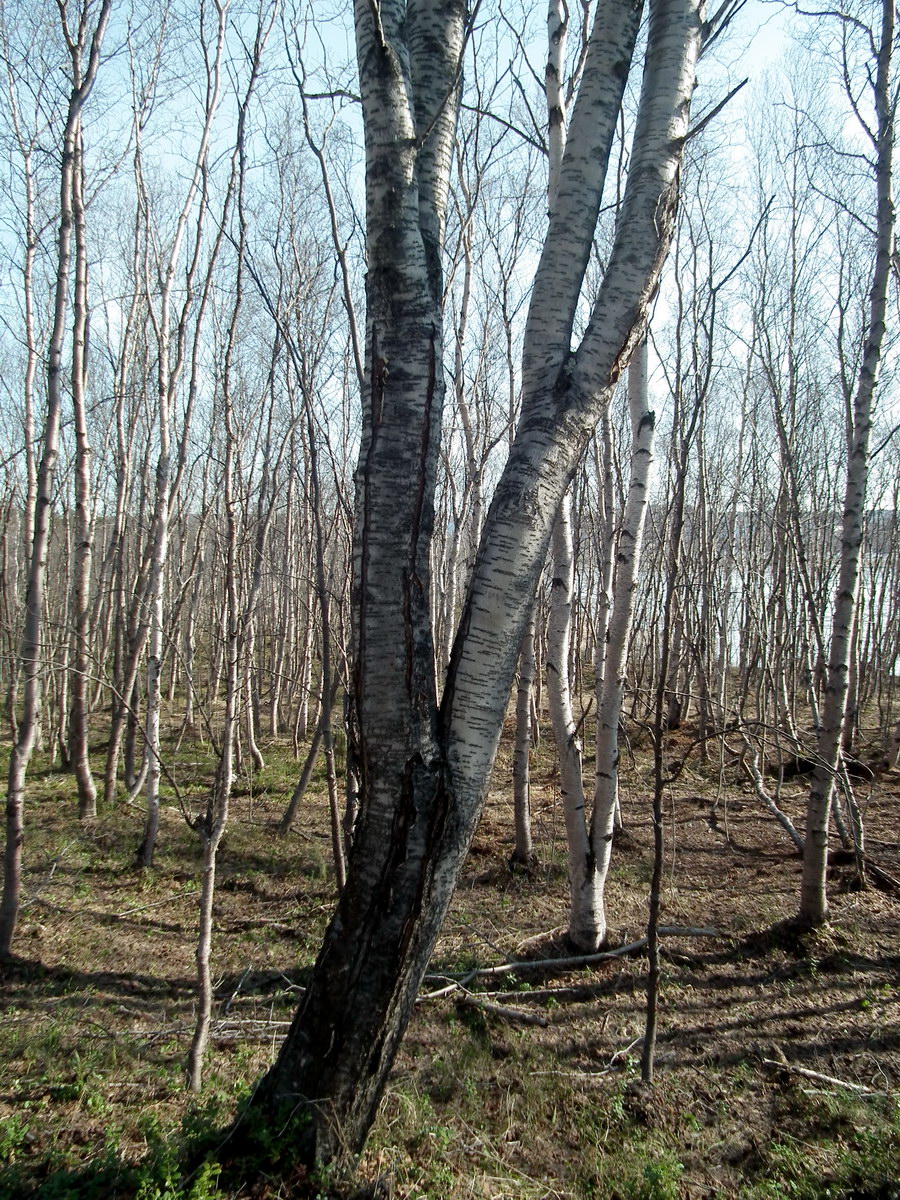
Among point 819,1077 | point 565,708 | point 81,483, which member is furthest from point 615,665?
point 81,483

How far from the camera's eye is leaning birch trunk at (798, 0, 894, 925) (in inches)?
182

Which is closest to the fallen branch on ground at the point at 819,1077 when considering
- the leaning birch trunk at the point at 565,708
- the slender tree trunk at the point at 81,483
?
the leaning birch trunk at the point at 565,708

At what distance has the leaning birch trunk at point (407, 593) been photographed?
77.8 inches

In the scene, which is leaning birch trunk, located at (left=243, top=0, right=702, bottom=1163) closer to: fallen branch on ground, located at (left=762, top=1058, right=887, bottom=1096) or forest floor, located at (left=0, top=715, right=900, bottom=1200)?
forest floor, located at (left=0, top=715, right=900, bottom=1200)

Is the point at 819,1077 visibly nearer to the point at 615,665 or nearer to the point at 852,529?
the point at 615,665

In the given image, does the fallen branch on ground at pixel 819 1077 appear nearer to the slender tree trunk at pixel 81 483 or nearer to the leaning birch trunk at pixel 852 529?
the leaning birch trunk at pixel 852 529

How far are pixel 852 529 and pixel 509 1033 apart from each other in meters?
4.09

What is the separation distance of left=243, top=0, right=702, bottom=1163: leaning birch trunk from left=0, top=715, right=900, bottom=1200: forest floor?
475 millimetres

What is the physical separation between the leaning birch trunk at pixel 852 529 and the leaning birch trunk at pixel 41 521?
525 cm

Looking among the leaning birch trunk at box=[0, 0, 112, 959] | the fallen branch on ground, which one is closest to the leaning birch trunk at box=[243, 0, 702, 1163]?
the fallen branch on ground

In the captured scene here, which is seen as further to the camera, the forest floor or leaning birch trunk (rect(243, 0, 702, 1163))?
the forest floor

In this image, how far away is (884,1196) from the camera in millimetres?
2496

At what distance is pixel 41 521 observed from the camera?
4.52 metres

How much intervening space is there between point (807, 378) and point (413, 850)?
11.6m
